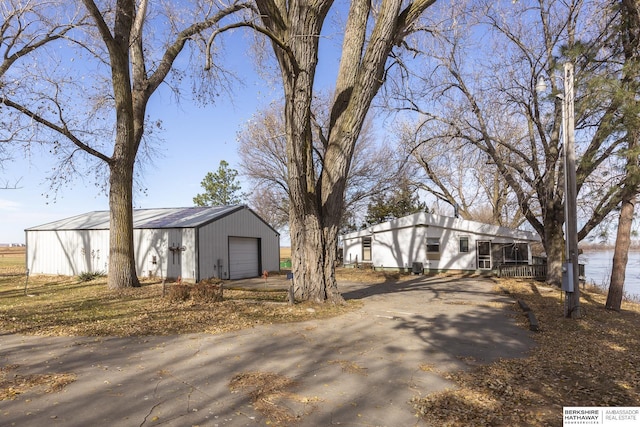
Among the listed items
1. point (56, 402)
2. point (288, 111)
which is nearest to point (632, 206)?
point (288, 111)

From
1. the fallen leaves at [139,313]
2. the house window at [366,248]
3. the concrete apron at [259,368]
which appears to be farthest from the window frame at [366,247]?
the concrete apron at [259,368]

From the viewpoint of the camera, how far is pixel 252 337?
7.57 meters

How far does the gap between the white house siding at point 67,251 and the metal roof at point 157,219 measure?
364mm

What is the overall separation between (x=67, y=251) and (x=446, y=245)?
21.2m

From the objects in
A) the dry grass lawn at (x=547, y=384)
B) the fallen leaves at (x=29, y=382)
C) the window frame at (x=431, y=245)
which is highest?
the window frame at (x=431, y=245)

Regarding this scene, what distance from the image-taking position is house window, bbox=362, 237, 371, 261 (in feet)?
96.4

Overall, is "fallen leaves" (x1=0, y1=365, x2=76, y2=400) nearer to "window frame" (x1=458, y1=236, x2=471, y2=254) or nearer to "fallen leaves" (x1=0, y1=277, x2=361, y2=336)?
"fallen leaves" (x1=0, y1=277, x2=361, y2=336)

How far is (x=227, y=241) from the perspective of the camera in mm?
21234

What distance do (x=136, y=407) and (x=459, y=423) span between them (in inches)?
127

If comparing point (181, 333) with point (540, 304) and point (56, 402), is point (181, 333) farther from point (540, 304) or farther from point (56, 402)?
point (540, 304)

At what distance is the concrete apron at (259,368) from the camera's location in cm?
417

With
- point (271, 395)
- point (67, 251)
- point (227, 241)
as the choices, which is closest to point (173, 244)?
point (227, 241)

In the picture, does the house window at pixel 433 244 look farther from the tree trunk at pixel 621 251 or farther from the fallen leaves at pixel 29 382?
the fallen leaves at pixel 29 382

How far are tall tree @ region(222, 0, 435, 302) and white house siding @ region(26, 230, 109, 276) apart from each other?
47.0 feet
